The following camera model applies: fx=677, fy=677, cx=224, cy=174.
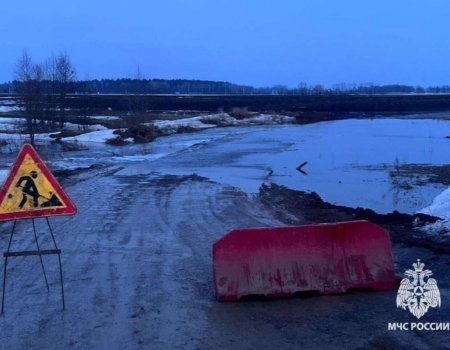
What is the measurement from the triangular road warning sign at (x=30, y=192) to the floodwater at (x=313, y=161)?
10302 mm

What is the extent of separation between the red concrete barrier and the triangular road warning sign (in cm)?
179

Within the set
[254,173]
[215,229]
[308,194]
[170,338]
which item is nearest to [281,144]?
[254,173]

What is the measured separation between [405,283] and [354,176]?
52.2 ft

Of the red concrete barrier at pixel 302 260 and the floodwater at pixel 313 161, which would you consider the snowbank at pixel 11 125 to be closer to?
the floodwater at pixel 313 161

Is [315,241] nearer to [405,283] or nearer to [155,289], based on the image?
[405,283]

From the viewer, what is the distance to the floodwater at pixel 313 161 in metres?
18.9

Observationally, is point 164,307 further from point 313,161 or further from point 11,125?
point 11,125

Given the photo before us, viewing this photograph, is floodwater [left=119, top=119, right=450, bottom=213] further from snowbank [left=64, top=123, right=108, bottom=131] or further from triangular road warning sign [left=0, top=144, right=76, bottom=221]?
snowbank [left=64, top=123, right=108, bottom=131]

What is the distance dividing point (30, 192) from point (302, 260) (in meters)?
3.02

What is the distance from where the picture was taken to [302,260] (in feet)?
24.8

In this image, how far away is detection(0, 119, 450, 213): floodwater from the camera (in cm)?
1886

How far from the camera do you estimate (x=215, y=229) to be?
12078 mm

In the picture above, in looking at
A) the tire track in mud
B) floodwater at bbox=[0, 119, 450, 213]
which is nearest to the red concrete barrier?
the tire track in mud

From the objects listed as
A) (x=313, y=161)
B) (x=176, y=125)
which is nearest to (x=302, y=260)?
(x=313, y=161)
